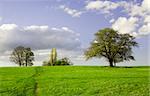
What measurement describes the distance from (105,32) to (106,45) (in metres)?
3.20

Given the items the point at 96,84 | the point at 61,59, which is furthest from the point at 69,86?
the point at 61,59

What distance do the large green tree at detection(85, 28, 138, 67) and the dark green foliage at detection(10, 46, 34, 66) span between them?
2315cm

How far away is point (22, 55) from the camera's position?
102312 mm

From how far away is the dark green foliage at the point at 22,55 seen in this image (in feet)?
320

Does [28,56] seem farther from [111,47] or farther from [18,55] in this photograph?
[111,47]

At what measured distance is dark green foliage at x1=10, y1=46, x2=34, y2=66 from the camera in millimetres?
97438

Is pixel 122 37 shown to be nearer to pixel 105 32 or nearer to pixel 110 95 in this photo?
pixel 105 32

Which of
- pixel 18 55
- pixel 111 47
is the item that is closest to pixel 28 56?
pixel 18 55

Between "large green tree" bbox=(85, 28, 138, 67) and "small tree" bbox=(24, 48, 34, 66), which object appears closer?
"large green tree" bbox=(85, 28, 138, 67)

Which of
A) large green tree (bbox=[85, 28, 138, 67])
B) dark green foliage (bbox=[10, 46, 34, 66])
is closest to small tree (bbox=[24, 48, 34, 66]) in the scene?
dark green foliage (bbox=[10, 46, 34, 66])

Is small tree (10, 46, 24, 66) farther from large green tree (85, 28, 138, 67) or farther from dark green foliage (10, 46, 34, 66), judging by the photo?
large green tree (85, 28, 138, 67)

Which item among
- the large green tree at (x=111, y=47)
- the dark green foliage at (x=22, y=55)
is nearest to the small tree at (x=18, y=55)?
the dark green foliage at (x=22, y=55)

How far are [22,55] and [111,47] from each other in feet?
108

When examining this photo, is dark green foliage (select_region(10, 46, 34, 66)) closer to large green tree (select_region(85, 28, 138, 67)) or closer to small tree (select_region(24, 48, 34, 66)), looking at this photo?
small tree (select_region(24, 48, 34, 66))
